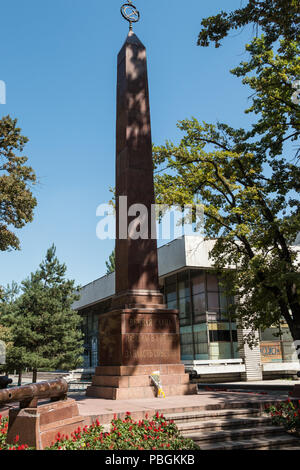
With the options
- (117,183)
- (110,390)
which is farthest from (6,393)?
(117,183)

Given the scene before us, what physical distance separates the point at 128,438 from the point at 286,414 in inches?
141

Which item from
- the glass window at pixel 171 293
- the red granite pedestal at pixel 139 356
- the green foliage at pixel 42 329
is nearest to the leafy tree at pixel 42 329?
the green foliage at pixel 42 329

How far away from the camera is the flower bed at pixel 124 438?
5.57 meters

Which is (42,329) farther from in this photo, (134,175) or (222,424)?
(222,424)

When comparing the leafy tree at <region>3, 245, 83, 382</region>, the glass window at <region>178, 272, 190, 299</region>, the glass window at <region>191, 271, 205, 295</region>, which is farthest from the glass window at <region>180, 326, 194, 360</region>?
the leafy tree at <region>3, 245, 83, 382</region>

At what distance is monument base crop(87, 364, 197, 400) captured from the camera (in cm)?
976

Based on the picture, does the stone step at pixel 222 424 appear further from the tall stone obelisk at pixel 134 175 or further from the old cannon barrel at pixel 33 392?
the tall stone obelisk at pixel 134 175

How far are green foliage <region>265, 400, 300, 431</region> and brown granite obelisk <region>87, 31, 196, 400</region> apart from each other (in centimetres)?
264

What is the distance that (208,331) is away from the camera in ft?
90.8

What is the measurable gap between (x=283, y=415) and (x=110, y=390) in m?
4.00

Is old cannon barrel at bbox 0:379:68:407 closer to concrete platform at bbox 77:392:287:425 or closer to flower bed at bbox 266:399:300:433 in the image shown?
concrete platform at bbox 77:392:287:425

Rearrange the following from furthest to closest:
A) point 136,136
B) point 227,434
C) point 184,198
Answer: point 184,198 < point 136,136 < point 227,434

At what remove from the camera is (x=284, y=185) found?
16844mm
